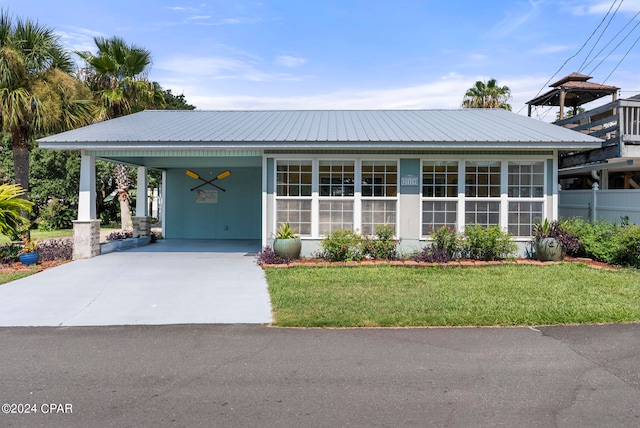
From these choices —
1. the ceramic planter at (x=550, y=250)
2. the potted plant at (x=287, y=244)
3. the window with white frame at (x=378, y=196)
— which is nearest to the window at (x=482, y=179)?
the ceramic planter at (x=550, y=250)

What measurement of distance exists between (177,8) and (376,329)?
11895 millimetres

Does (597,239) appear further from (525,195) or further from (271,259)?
(271,259)

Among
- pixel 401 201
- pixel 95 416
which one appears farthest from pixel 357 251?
pixel 95 416

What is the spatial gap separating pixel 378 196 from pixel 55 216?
17.6 metres

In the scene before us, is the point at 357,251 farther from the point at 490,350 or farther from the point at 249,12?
the point at 249,12

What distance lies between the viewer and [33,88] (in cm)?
1295

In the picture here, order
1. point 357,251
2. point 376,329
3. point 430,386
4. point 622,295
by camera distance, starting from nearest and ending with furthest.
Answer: point 430,386 < point 376,329 < point 622,295 < point 357,251

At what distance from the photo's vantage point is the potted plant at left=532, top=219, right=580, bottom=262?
33.9 feet

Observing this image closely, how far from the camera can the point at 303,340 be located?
17.5 ft

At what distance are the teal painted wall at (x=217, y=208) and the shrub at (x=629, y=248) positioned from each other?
10919mm

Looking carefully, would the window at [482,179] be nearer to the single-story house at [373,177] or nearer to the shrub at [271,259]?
the single-story house at [373,177]

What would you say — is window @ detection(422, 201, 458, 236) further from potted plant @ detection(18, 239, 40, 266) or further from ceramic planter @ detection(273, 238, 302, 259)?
potted plant @ detection(18, 239, 40, 266)

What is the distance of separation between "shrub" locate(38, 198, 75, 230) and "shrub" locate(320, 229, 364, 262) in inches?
650

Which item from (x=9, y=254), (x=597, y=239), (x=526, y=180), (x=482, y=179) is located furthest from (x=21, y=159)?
(x=597, y=239)
